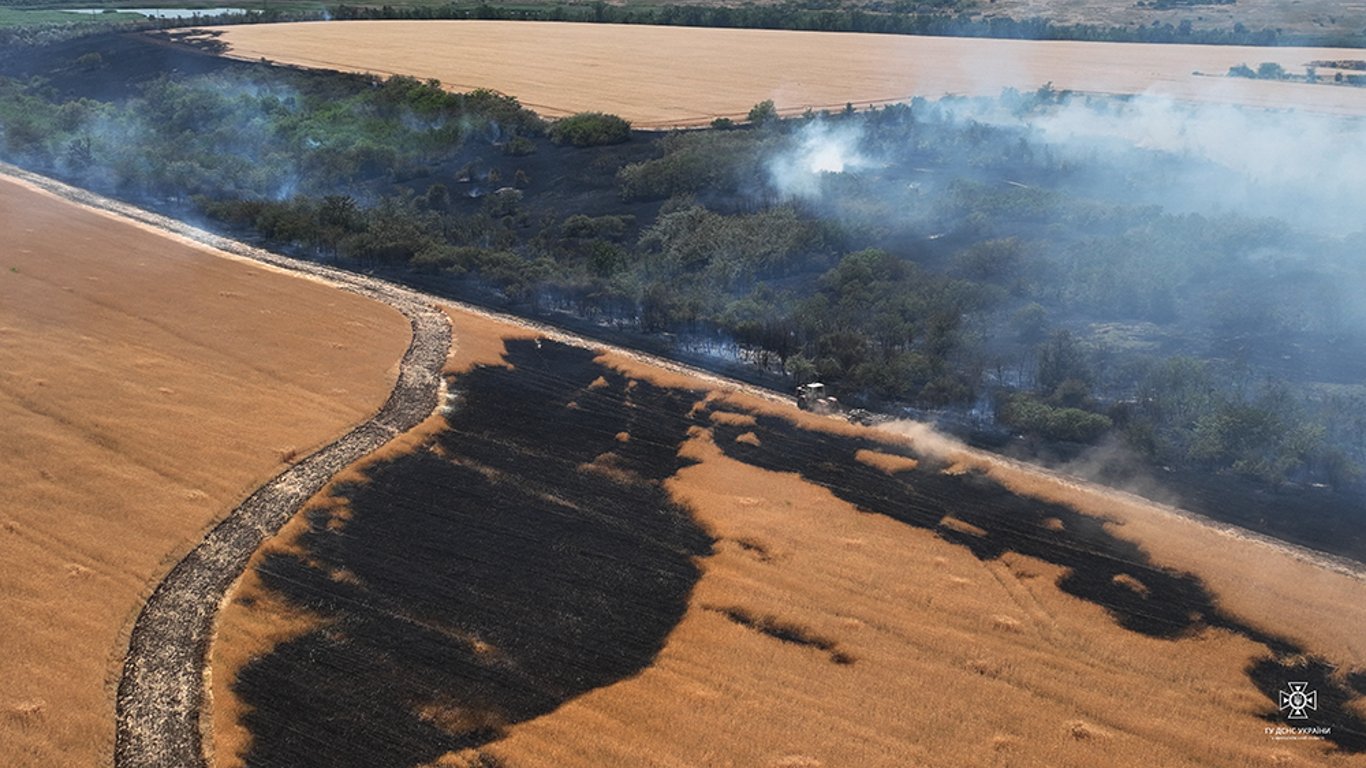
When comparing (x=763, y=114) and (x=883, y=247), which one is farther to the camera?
(x=763, y=114)

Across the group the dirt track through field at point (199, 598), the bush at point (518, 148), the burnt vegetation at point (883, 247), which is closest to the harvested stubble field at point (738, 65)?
the burnt vegetation at point (883, 247)

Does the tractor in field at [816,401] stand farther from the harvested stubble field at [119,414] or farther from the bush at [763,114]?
the bush at [763,114]

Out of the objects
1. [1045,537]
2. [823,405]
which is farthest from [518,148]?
[1045,537]

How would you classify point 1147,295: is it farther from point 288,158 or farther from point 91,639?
point 288,158

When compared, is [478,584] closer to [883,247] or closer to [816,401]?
[816,401]

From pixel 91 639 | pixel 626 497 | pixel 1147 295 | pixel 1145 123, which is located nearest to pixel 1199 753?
pixel 626 497

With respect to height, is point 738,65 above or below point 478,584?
above
